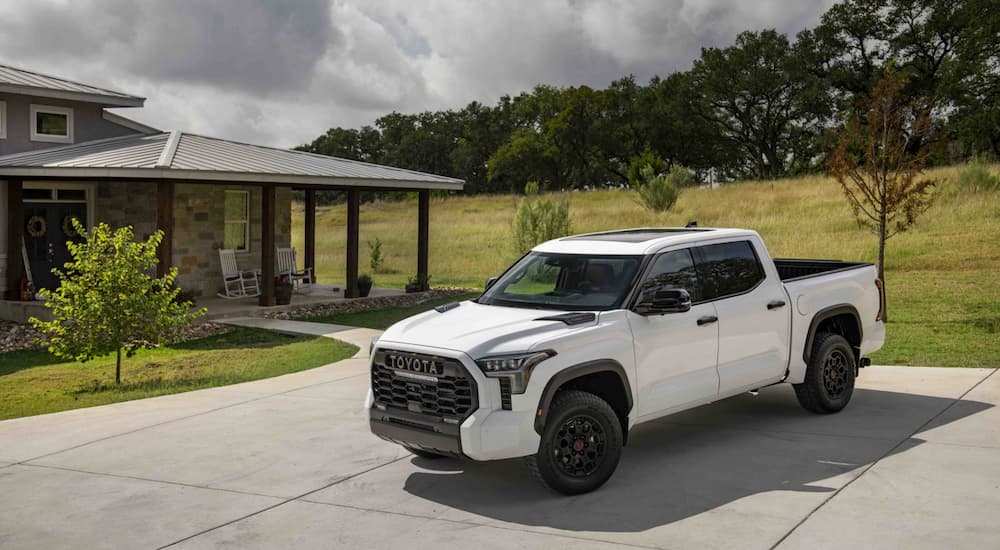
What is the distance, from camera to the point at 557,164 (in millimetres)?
74562

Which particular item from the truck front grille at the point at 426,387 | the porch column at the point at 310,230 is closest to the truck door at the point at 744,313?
the truck front grille at the point at 426,387

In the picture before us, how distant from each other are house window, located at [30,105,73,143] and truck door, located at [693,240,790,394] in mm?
18695

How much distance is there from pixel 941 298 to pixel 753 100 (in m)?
47.9

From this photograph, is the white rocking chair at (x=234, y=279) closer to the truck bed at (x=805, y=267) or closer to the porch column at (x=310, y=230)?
the porch column at (x=310, y=230)

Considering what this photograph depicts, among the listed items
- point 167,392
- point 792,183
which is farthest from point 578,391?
point 792,183

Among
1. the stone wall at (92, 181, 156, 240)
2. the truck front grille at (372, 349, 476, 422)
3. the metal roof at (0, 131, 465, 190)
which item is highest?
the metal roof at (0, 131, 465, 190)

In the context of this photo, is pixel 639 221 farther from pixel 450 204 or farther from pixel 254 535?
pixel 254 535

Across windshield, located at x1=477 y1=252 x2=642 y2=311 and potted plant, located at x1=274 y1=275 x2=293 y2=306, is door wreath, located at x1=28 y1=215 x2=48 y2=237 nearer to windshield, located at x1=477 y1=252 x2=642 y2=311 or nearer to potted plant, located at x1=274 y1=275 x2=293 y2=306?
potted plant, located at x1=274 y1=275 x2=293 y2=306

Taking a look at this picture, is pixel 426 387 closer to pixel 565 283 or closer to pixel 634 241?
pixel 565 283

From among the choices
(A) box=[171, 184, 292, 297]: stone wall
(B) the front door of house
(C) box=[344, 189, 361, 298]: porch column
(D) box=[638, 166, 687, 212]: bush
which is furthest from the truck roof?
(D) box=[638, 166, 687, 212]: bush

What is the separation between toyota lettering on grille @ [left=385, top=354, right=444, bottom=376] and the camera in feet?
21.9

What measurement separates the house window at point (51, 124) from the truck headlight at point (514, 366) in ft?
62.4

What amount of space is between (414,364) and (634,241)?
2310 mm

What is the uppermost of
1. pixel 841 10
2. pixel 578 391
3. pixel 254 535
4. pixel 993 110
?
pixel 841 10
